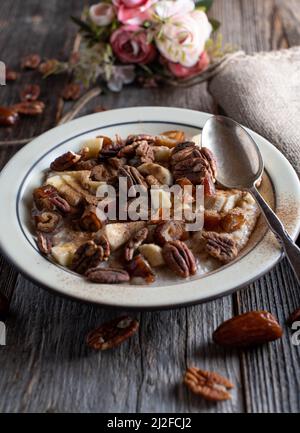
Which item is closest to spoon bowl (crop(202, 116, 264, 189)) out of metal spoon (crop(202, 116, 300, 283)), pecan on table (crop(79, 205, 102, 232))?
metal spoon (crop(202, 116, 300, 283))

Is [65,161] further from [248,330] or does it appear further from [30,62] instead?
[30,62]

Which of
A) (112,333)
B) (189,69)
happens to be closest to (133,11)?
(189,69)

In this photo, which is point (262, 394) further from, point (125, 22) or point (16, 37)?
point (16, 37)

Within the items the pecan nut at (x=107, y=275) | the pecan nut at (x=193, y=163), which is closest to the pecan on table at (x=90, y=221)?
the pecan nut at (x=107, y=275)

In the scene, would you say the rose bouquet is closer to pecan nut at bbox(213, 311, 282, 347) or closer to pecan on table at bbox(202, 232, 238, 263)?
pecan on table at bbox(202, 232, 238, 263)

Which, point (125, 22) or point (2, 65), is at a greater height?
point (125, 22)

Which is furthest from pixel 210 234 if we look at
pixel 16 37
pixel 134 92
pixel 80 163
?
pixel 16 37
